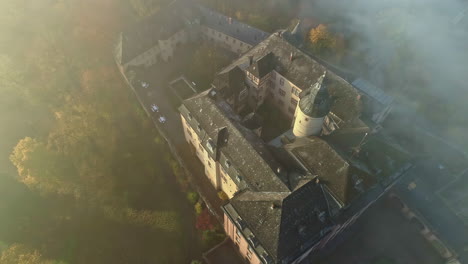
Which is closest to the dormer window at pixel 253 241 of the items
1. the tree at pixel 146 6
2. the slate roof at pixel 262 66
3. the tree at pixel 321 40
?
the slate roof at pixel 262 66

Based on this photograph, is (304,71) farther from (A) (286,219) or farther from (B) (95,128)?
(B) (95,128)

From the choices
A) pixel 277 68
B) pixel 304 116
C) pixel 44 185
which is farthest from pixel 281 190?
pixel 44 185

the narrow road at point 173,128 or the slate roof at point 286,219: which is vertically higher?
the slate roof at point 286,219

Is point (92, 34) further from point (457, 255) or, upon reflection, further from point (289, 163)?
point (457, 255)

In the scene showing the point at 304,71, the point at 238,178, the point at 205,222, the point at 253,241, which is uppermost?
Answer: the point at 304,71

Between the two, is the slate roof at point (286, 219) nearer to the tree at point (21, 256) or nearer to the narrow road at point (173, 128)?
the narrow road at point (173, 128)

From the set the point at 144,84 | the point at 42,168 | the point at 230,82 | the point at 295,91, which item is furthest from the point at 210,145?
the point at 42,168

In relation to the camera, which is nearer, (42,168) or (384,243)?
(384,243)
